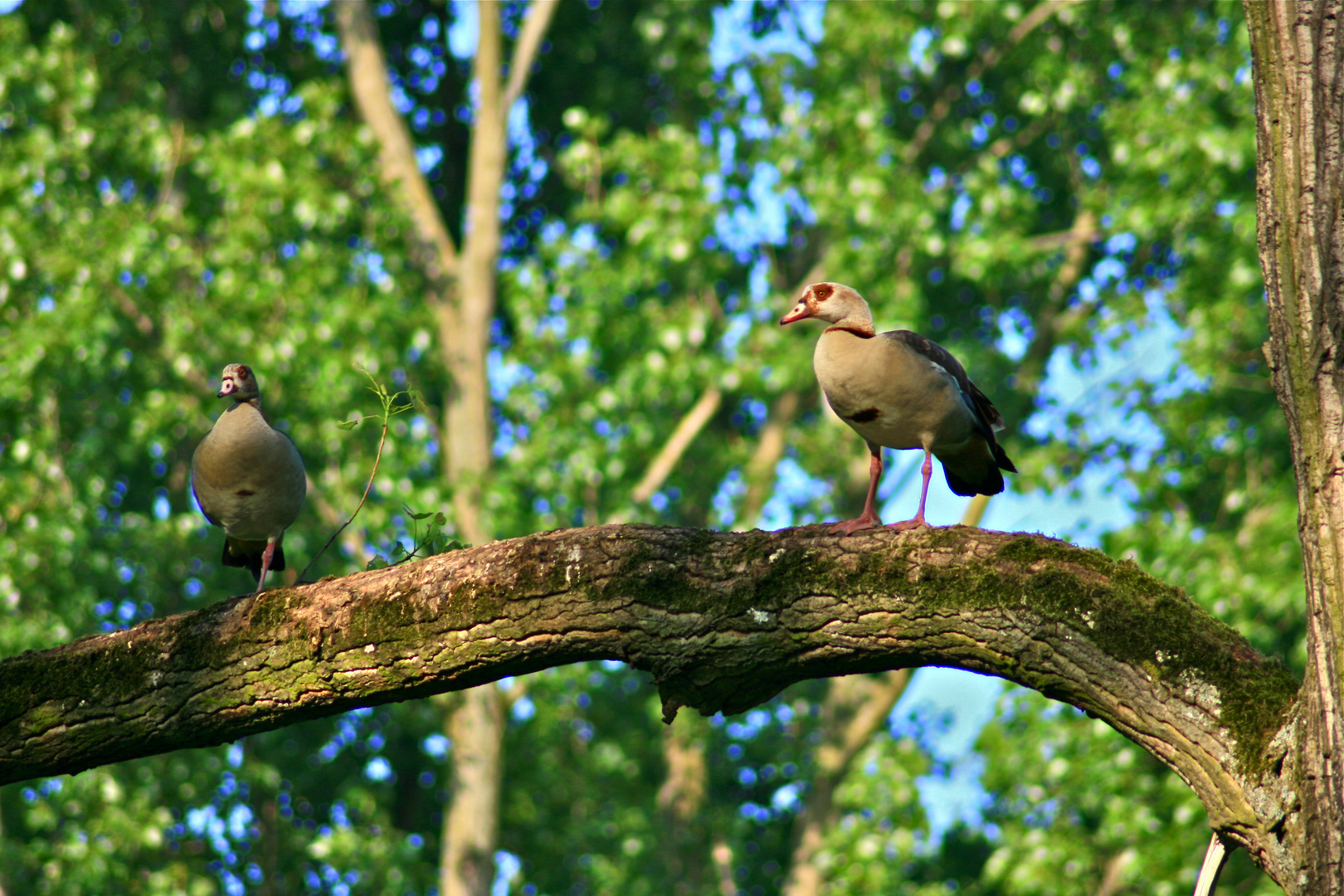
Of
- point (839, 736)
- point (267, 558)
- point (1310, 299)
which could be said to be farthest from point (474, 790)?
point (1310, 299)

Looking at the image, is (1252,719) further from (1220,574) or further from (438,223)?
(438,223)

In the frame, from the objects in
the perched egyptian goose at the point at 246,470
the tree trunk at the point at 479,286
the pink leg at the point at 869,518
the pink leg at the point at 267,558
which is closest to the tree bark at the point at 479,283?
the tree trunk at the point at 479,286

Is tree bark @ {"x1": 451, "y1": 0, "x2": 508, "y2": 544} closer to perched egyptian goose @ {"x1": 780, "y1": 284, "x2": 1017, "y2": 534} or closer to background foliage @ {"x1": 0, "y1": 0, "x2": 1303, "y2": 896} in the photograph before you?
background foliage @ {"x1": 0, "y1": 0, "x2": 1303, "y2": 896}

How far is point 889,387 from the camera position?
4629mm

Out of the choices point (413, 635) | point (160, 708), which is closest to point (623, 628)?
point (413, 635)

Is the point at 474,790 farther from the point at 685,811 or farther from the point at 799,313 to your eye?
the point at 799,313

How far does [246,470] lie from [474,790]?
6.58 meters

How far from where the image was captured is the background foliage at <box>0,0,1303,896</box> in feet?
33.5

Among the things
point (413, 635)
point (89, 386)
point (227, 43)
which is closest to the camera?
point (413, 635)

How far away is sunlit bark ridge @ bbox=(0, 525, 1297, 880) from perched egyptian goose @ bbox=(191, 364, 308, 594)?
92 cm

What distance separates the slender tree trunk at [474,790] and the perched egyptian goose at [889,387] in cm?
687

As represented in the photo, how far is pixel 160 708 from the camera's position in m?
4.20

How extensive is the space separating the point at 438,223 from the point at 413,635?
936 centimetres

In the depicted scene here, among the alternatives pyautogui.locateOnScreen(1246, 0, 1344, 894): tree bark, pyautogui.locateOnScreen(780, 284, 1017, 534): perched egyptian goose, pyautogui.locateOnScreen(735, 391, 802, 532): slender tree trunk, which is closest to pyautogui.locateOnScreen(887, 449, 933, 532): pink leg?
pyautogui.locateOnScreen(780, 284, 1017, 534): perched egyptian goose
